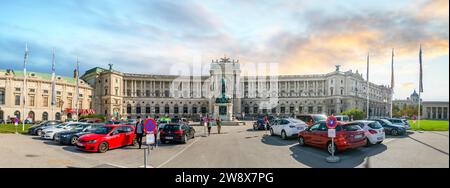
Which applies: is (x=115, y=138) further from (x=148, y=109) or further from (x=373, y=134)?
(x=148, y=109)

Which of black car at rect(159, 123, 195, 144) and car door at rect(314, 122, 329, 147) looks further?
black car at rect(159, 123, 195, 144)

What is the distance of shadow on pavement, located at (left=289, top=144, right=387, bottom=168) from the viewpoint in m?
10.4

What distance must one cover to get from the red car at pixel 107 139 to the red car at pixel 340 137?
11382 mm

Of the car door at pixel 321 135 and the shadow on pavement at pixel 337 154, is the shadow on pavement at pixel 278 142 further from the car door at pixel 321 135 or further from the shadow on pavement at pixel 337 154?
the car door at pixel 321 135

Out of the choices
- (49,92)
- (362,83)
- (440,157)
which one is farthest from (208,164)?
(362,83)

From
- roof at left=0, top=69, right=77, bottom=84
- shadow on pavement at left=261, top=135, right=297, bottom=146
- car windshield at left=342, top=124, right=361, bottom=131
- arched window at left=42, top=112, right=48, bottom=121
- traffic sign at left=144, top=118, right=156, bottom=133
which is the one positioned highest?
roof at left=0, top=69, right=77, bottom=84

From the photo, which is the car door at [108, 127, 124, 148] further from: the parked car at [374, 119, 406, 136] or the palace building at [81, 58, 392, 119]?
the palace building at [81, 58, 392, 119]

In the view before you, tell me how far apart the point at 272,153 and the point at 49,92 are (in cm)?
7797

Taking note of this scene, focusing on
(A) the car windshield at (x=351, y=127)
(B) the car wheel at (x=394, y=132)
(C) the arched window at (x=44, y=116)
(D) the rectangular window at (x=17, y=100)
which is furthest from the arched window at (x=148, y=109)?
(A) the car windshield at (x=351, y=127)

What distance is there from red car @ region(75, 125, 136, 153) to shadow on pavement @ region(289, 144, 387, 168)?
10.3 m

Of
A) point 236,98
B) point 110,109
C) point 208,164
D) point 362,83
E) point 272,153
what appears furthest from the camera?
point 362,83

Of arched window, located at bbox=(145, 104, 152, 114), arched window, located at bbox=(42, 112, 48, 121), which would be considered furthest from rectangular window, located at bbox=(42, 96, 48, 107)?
arched window, located at bbox=(145, 104, 152, 114)

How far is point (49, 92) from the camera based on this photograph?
70.8 m
